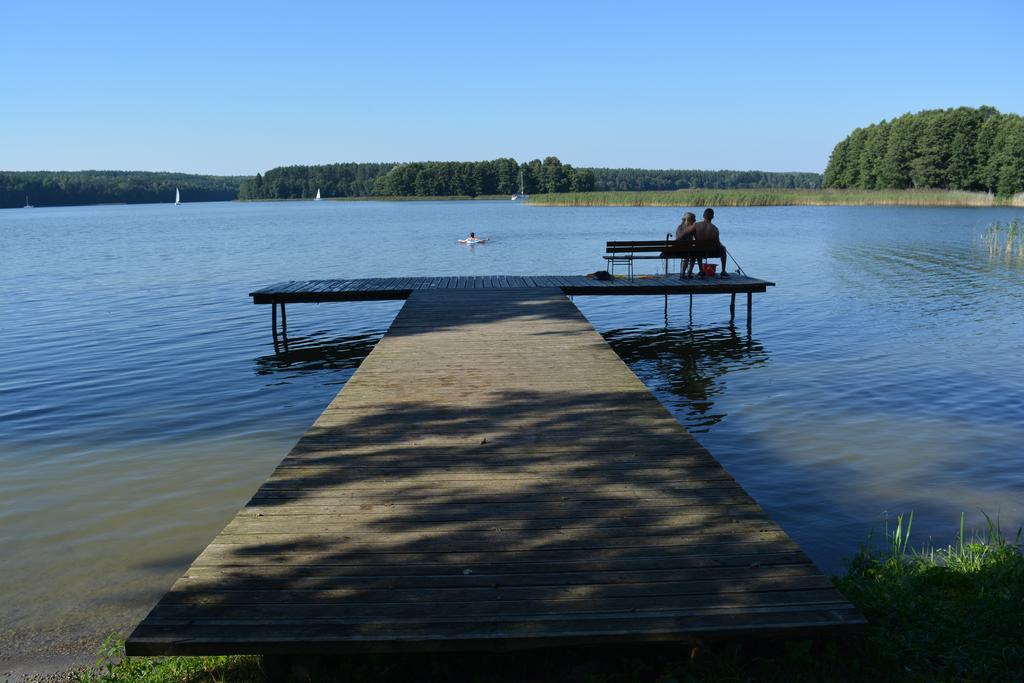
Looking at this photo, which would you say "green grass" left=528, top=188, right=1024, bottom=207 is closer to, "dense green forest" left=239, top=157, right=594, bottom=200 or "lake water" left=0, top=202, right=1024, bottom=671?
"lake water" left=0, top=202, right=1024, bottom=671

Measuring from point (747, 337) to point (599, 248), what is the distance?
72.5 ft

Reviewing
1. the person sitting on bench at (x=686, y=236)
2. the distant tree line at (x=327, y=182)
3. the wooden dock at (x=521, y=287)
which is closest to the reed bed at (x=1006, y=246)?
the person sitting on bench at (x=686, y=236)

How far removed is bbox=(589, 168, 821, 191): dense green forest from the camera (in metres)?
178

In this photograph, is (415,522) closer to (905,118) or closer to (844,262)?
(844,262)

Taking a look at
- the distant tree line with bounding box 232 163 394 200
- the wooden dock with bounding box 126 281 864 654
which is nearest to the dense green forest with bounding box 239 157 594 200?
the distant tree line with bounding box 232 163 394 200

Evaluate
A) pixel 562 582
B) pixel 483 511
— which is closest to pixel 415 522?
pixel 483 511

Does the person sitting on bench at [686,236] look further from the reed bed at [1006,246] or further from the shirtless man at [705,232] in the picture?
the reed bed at [1006,246]

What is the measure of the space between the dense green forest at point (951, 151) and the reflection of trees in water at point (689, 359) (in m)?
68.3

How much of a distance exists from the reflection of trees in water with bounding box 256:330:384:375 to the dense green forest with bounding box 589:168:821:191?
16116cm

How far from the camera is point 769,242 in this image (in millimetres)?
39469

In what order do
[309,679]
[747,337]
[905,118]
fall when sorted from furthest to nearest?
[905,118] < [747,337] < [309,679]

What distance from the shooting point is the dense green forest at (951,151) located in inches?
2771

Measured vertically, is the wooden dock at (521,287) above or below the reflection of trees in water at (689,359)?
above

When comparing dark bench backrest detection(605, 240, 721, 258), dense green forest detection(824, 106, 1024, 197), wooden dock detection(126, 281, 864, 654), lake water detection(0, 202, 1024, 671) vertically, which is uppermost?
dense green forest detection(824, 106, 1024, 197)
